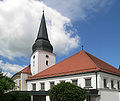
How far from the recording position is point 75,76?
23.1 metres

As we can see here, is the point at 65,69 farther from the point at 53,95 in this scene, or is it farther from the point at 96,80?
the point at 53,95

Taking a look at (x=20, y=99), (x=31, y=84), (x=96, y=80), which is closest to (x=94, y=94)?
(x=96, y=80)

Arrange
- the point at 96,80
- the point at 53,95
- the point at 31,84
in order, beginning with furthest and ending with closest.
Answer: the point at 31,84 → the point at 96,80 → the point at 53,95

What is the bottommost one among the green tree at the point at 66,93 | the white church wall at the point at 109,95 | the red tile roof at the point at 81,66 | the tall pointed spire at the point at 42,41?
the white church wall at the point at 109,95

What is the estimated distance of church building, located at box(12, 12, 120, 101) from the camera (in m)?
20.7

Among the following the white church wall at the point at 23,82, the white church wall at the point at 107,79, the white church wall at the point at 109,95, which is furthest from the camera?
the white church wall at the point at 23,82

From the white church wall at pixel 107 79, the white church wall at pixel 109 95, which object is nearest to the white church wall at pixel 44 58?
the white church wall at pixel 107 79

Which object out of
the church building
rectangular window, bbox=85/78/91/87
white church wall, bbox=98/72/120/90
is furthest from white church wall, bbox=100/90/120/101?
rectangular window, bbox=85/78/91/87

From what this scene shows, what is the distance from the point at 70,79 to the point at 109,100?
21.8ft

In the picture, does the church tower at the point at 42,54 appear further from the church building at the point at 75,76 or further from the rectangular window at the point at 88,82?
the rectangular window at the point at 88,82

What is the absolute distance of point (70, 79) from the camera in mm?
23625

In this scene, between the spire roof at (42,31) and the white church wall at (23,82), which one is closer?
the white church wall at (23,82)

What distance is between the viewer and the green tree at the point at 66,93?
45.1 ft

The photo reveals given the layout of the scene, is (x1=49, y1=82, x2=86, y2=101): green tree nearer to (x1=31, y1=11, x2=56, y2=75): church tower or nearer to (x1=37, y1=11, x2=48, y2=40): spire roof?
(x1=31, y1=11, x2=56, y2=75): church tower
